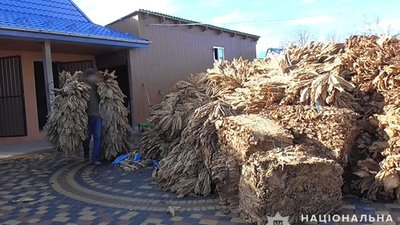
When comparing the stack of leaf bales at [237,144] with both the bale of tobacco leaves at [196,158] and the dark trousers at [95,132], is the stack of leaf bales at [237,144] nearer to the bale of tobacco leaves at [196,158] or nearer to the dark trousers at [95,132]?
the bale of tobacco leaves at [196,158]

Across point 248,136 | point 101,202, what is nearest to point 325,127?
point 248,136

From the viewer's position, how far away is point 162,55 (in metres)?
13.6

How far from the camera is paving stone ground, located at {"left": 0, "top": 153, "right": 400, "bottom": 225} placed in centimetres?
408

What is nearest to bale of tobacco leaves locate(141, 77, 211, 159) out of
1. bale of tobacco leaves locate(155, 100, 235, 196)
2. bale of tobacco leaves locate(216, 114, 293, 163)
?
bale of tobacco leaves locate(155, 100, 235, 196)

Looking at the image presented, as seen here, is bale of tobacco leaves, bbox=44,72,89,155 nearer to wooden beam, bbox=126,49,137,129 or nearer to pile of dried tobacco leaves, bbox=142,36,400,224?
pile of dried tobacco leaves, bbox=142,36,400,224

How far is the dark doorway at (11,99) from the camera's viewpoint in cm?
1088

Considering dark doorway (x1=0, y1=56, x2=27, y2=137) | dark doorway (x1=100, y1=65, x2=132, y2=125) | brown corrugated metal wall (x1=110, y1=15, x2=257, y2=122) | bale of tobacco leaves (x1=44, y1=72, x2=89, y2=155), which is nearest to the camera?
bale of tobacco leaves (x1=44, y1=72, x2=89, y2=155)

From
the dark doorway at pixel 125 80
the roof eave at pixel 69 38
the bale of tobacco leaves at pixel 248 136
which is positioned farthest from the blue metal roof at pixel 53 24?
the bale of tobacco leaves at pixel 248 136

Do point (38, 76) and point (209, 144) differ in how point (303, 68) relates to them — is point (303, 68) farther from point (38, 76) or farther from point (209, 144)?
point (38, 76)

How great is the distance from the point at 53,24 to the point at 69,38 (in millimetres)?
1046

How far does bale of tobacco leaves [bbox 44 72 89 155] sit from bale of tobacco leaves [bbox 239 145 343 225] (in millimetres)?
3770

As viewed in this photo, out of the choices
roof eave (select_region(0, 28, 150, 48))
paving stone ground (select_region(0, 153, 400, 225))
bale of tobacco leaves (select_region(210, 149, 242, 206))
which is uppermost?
roof eave (select_region(0, 28, 150, 48))

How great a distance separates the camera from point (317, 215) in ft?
12.5

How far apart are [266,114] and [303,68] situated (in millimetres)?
1204
